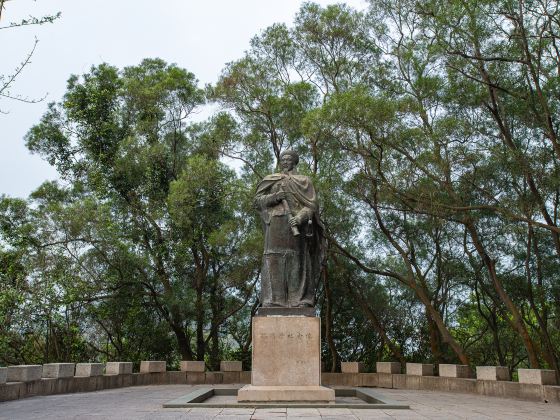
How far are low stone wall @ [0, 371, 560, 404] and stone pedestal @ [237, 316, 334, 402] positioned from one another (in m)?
3.59

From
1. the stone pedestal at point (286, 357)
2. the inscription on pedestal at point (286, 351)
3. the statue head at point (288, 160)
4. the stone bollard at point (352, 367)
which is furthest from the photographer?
the stone bollard at point (352, 367)

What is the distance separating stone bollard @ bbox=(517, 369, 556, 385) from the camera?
9.73 meters

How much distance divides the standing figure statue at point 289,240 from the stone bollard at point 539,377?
430cm

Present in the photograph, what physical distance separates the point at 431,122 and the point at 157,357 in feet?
34.3

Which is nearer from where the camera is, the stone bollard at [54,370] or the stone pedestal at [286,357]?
the stone pedestal at [286,357]

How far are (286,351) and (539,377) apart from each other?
472cm

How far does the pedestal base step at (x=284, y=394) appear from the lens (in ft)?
24.7

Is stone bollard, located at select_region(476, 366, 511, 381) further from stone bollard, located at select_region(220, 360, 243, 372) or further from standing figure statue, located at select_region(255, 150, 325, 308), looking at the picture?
stone bollard, located at select_region(220, 360, 243, 372)

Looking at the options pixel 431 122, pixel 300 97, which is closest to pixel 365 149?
pixel 431 122

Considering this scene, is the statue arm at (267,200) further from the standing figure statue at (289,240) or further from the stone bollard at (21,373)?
the stone bollard at (21,373)

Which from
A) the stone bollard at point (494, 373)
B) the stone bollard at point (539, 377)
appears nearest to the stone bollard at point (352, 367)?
the stone bollard at point (494, 373)

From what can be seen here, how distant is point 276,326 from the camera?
7.92m

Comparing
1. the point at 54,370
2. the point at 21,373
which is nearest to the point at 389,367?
the point at 54,370

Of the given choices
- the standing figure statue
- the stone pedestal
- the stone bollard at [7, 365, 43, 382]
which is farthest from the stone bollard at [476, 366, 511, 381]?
the stone bollard at [7, 365, 43, 382]
